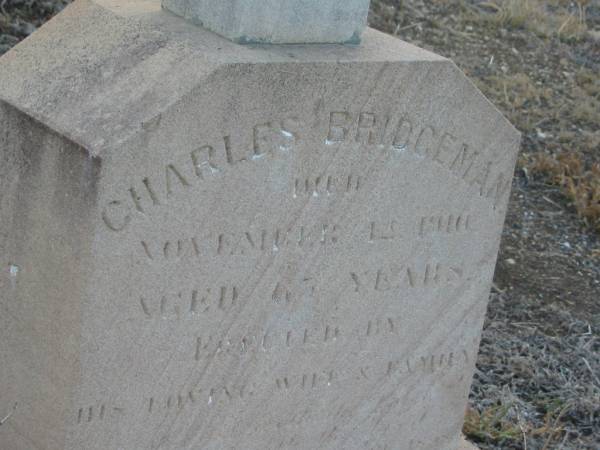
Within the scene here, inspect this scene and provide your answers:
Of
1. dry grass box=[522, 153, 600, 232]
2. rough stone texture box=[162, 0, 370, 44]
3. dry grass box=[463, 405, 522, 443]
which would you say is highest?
rough stone texture box=[162, 0, 370, 44]

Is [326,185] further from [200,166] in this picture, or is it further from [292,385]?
[292,385]

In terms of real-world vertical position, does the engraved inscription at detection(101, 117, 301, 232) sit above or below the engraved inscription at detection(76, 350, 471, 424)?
above

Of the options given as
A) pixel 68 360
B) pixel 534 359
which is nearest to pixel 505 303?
pixel 534 359

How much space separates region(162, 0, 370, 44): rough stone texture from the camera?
2.66 metres

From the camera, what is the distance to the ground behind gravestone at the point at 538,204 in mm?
4000

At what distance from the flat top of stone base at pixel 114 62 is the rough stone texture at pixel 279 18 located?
0.03 metres

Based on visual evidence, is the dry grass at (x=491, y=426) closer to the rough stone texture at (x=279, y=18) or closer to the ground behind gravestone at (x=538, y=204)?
the ground behind gravestone at (x=538, y=204)

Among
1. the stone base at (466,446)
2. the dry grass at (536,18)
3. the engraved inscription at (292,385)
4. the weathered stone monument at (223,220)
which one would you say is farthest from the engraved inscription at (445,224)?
the dry grass at (536,18)

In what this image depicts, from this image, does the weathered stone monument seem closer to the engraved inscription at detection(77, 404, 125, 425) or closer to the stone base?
the engraved inscription at detection(77, 404, 125, 425)

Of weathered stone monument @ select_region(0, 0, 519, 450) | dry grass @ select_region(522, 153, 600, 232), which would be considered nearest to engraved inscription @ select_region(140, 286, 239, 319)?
weathered stone monument @ select_region(0, 0, 519, 450)

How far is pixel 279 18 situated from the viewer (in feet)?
8.87

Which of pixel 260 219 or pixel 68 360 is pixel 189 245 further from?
pixel 68 360

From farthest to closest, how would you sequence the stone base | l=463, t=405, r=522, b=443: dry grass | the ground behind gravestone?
the ground behind gravestone, l=463, t=405, r=522, b=443: dry grass, the stone base

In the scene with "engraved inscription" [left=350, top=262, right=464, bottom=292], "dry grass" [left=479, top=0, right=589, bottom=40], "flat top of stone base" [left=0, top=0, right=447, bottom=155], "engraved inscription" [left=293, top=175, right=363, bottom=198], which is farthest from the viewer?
"dry grass" [left=479, top=0, right=589, bottom=40]
